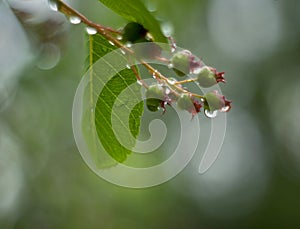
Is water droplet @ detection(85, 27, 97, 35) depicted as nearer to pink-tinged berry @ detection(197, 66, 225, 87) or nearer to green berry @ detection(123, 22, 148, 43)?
green berry @ detection(123, 22, 148, 43)

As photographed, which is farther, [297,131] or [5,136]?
[297,131]

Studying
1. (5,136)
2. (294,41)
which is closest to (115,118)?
(5,136)

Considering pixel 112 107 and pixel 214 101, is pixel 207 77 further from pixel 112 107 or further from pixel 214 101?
pixel 112 107

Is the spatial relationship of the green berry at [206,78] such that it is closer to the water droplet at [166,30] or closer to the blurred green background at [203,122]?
the water droplet at [166,30]

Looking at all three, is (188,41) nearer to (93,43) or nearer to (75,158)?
(75,158)

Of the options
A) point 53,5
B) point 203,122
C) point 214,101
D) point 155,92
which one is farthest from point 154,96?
point 203,122

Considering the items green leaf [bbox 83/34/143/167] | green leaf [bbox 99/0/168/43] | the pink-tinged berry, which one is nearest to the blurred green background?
green leaf [bbox 83/34/143/167]

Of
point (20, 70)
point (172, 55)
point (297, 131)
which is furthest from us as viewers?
point (297, 131)
